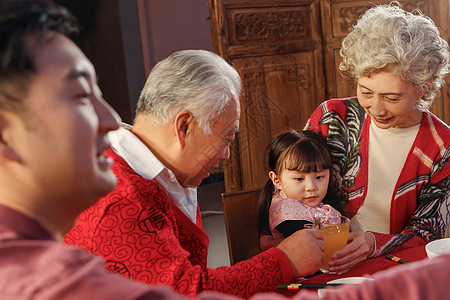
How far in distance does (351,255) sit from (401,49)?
802 mm

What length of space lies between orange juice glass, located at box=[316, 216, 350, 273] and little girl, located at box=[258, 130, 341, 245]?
1.15 feet

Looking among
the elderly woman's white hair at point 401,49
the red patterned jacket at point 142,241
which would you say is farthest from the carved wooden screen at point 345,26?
the red patterned jacket at point 142,241

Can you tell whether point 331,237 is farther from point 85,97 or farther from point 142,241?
point 85,97

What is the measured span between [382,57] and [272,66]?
1.86m

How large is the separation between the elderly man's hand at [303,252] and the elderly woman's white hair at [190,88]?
388mm

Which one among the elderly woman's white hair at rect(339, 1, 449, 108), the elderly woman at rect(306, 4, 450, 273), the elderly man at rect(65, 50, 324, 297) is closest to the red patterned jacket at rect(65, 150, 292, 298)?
the elderly man at rect(65, 50, 324, 297)

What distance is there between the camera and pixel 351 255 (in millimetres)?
1363

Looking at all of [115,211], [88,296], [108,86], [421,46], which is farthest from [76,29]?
[108,86]

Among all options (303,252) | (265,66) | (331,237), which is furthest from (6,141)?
(265,66)

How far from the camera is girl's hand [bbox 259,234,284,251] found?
170 cm

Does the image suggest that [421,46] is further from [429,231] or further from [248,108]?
[248,108]

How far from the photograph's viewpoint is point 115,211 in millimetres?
1032

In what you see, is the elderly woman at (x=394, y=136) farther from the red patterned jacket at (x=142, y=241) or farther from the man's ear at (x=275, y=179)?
the red patterned jacket at (x=142, y=241)

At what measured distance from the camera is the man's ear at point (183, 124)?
119 centimetres
